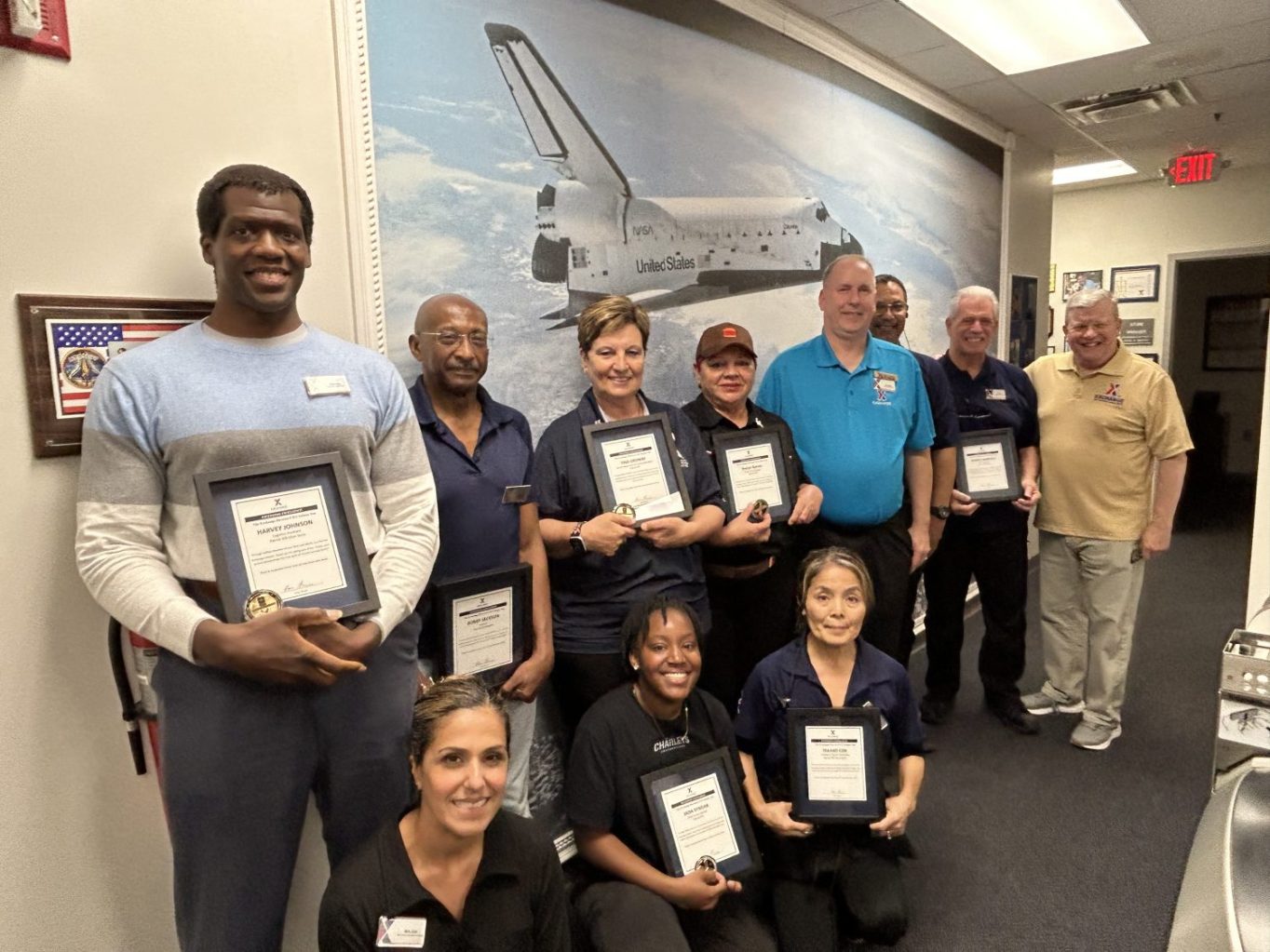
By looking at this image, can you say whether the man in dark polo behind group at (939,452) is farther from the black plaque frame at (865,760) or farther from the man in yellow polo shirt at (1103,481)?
the black plaque frame at (865,760)

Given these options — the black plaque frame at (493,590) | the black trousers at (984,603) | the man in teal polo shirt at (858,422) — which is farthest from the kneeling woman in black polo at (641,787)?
the black trousers at (984,603)

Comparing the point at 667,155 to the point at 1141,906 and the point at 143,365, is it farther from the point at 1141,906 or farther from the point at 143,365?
the point at 1141,906

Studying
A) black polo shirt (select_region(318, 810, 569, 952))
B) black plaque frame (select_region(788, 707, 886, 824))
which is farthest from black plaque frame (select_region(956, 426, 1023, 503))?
black polo shirt (select_region(318, 810, 569, 952))

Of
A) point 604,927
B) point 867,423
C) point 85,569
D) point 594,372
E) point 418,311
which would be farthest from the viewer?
point 867,423

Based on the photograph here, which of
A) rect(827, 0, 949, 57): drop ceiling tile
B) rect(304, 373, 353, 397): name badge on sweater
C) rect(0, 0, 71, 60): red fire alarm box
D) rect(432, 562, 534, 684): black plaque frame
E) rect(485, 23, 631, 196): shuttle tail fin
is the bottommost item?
rect(432, 562, 534, 684): black plaque frame

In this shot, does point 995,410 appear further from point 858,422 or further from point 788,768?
point 788,768

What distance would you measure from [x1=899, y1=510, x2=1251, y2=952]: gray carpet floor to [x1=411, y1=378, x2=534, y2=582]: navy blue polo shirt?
1.51m

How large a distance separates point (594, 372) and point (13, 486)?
127cm

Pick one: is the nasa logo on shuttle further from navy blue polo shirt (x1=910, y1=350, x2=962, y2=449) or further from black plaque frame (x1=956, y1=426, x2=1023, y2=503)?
black plaque frame (x1=956, y1=426, x2=1023, y2=503)

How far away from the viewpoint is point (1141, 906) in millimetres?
2254

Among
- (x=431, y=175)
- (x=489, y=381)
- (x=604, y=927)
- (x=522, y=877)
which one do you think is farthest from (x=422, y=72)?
(x=604, y=927)

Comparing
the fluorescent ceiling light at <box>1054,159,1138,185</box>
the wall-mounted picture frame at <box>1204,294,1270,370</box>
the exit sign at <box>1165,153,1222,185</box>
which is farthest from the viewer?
the wall-mounted picture frame at <box>1204,294,1270,370</box>

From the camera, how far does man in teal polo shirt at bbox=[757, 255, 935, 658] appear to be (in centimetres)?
265

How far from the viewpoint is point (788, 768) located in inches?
84.2
